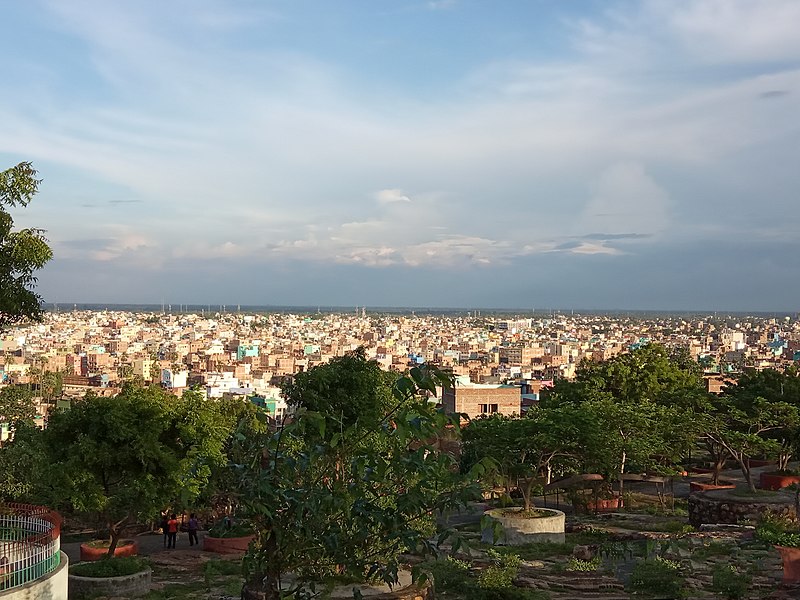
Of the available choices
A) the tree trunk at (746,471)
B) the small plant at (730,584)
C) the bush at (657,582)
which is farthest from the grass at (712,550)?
the tree trunk at (746,471)

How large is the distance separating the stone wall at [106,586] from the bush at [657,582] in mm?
9248

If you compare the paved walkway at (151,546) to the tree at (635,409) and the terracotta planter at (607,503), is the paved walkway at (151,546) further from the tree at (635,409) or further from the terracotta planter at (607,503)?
the terracotta planter at (607,503)

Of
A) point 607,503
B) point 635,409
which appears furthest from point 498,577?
point 607,503

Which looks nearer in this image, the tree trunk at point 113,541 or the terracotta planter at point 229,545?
the tree trunk at point 113,541

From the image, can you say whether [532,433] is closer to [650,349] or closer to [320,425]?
[650,349]

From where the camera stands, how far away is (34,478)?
18.4 metres

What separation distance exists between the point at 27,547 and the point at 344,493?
841cm

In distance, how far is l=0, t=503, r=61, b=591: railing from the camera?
458 inches

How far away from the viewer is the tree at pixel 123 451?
774 inches

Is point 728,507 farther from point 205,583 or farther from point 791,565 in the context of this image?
point 205,583

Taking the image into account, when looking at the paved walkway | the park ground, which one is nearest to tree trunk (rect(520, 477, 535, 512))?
the park ground

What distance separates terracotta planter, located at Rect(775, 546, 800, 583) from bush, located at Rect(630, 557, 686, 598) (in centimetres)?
170

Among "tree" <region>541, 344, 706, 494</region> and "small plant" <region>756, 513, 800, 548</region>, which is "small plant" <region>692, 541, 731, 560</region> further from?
"tree" <region>541, 344, 706, 494</region>

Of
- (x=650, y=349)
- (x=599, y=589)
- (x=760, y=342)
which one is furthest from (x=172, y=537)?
(x=760, y=342)
